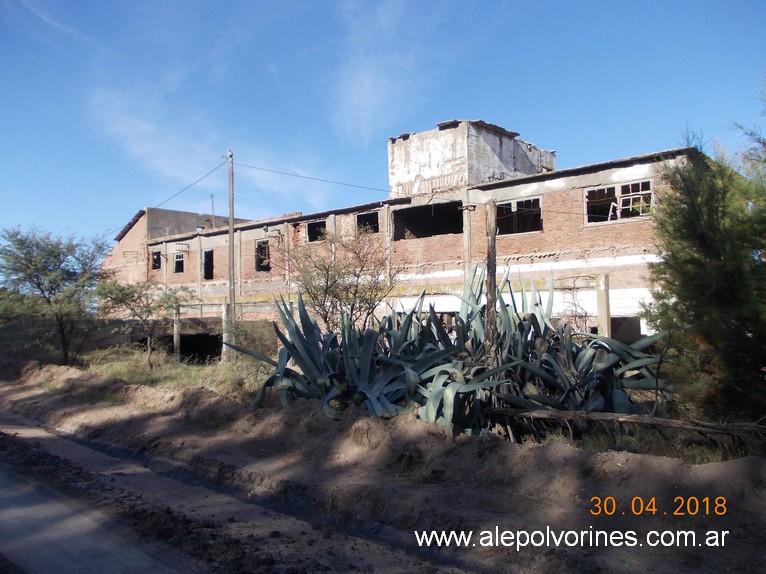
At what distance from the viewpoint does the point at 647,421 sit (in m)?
6.19

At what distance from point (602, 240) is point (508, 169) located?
944 centimetres

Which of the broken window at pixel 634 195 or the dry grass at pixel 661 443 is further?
the broken window at pixel 634 195

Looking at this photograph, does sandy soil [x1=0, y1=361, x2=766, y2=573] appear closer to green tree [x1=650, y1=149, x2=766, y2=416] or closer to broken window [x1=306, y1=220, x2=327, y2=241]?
green tree [x1=650, y1=149, x2=766, y2=416]

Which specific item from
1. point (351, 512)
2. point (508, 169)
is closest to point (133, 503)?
point (351, 512)

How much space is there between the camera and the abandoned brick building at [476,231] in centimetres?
1944

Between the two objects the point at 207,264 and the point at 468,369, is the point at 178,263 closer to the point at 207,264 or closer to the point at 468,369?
the point at 207,264

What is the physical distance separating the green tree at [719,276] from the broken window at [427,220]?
17776 mm

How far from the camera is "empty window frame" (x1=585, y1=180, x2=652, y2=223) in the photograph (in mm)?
19234

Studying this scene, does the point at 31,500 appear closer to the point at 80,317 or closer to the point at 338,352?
the point at 338,352

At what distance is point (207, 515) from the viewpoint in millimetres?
6188

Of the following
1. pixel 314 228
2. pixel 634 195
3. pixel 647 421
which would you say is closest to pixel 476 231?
pixel 634 195

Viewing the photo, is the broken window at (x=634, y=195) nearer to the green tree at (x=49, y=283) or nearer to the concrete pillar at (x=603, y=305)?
the concrete pillar at (x=603, y=305)

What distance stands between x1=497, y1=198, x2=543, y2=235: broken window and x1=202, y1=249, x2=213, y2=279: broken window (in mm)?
15693

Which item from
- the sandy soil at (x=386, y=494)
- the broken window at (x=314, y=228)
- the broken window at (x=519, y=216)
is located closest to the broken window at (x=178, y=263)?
the broken window at (x=314, y=228)
